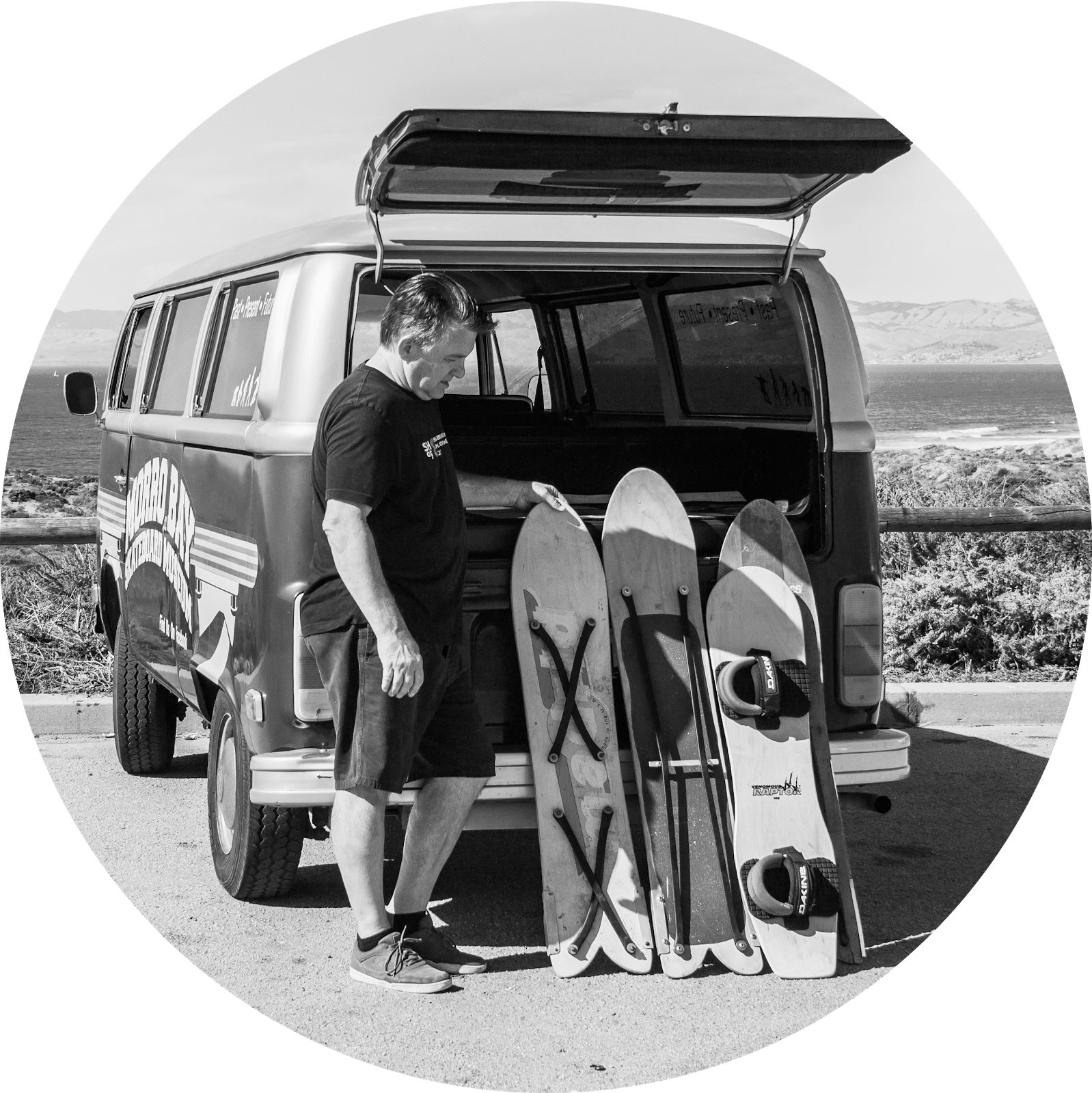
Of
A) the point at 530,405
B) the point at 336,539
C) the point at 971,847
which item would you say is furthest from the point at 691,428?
the point at 336,539

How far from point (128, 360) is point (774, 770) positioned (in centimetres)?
487

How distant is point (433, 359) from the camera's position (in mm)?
3945

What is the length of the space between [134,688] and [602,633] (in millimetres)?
3061

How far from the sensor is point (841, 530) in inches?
179

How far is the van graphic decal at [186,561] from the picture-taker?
4527 millimetres

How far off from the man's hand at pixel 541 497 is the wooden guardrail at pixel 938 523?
386 cm

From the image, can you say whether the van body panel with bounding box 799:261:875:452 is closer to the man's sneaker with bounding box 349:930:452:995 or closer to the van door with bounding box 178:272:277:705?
the van door with bounding box 178:272:277:705

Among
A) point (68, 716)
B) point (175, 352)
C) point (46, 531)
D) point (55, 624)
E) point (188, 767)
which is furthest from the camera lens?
point (55, 624)

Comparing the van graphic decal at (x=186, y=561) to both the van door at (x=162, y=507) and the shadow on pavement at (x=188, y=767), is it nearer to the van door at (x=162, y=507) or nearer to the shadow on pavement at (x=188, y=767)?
the van door at (x=162, y=507)

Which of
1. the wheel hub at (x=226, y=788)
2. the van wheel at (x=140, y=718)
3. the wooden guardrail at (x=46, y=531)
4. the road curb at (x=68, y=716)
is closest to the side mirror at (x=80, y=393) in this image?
the wooden guardrail at (x=46, y=531)

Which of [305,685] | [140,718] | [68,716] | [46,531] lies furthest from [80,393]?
[305,685]

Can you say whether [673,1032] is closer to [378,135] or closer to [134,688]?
[378,135]

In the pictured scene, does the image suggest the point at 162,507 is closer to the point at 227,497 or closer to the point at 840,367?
the point at 227,497

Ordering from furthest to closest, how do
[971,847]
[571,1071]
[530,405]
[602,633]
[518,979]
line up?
1. [530,405]
2. [971,847]
3. [602,633]
4. [518,979]
5. [571,1071]
